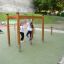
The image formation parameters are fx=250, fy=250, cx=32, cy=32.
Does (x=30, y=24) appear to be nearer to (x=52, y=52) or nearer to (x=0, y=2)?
(x=52, y=52)

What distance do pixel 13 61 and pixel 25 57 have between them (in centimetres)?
109

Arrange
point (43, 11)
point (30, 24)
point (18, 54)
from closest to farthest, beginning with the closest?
point (18, 54), point (30, 24), point (43, 11)

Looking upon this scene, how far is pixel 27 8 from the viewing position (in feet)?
31.5

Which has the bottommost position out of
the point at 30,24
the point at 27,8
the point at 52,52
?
the point at 52,52

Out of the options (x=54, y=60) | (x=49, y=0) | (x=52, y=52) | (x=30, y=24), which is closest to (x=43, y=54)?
(x=52, y=52)

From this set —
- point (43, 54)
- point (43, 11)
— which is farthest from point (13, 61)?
point (43, 11)

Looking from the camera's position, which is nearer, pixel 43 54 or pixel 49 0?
pixel 43 54

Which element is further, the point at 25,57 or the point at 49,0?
the point at 49,0

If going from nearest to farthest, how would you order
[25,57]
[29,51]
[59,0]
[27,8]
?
1. [27,8]
2. [25,57]
3. [29,51]
4. [59,0]

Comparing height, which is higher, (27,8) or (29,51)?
(27,8)

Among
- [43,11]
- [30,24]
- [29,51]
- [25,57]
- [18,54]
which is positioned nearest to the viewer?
[25,57]

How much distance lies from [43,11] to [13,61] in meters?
37.5

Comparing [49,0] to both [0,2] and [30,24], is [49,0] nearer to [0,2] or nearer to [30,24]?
[30,24]

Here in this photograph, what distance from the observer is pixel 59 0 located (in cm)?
3834
